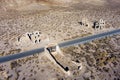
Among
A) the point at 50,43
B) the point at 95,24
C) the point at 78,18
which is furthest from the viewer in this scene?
the point at 78,18

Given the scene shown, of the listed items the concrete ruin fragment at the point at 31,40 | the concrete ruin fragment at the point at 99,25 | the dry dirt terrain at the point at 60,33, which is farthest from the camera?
the concrete ruin fragment at the point at 99,25

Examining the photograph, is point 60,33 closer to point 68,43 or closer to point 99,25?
point 68,43

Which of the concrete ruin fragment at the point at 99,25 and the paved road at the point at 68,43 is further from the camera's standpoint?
the concrete ruin fragment at the point at 99,25

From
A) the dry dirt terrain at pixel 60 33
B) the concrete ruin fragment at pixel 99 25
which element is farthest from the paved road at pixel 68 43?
the concrete ruin fragment at pixel 99 25

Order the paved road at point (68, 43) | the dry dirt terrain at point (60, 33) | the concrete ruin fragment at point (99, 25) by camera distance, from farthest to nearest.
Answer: the concrete ruin fragment at point (99, 25) → the paved road at point (68, 43) → the dry dirt terrain at point (60, 33)

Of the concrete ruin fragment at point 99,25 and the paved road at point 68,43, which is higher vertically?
the concrete ruin fragment at point 99,25

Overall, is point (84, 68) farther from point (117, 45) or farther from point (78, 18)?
point (78, 18)

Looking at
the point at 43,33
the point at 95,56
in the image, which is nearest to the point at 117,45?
the point at 95,56

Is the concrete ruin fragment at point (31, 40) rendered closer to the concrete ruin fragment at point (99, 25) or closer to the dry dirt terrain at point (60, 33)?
the dry dirt terrain at point (60, 33)

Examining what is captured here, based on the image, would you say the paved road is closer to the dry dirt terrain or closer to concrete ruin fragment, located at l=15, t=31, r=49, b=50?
the dry dirt terrain
